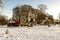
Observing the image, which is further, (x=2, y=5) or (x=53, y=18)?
(x=53, y=18)

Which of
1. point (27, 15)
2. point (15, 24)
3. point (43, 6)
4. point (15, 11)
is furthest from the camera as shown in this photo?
point (27, 15)

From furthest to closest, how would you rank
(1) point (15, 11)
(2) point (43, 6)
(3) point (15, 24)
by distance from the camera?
(1) point (15, 11), (2) point (43, 6), (3) point (15, 24)

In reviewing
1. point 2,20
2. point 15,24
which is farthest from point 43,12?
point 15,24

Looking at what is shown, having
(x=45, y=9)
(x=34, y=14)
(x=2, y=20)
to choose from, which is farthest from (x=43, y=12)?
(x=2, y=20)

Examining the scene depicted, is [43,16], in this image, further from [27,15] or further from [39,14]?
[27,15]

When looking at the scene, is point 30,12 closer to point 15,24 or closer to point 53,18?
point 53,18

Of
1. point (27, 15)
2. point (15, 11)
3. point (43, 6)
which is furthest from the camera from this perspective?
point (27, 15)

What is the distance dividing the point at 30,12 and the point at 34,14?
1.35 metres

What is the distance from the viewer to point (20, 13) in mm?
41906

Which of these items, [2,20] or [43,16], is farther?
[43,16]

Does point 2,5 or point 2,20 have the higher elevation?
point 2,5

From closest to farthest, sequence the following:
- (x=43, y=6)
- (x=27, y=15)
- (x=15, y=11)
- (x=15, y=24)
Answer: (x=15, y=24) < (x=43, y=6) < (x=15, y=11) < (x=27, y=15)

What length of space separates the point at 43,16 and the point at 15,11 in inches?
270

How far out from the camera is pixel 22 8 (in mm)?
40125
